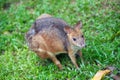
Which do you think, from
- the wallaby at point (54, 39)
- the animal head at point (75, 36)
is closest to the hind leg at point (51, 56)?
the wallaby at point (54, 39)

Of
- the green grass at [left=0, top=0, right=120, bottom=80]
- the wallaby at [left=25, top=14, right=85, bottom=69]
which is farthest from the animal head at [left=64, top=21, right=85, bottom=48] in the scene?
the green grass at [left=0, top=0, right=120, bottom=80]

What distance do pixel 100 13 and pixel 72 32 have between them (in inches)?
75.7

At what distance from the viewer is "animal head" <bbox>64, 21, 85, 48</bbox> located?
5.16 m

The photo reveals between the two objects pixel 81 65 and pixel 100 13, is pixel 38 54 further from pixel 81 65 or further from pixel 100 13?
pixel 100 13

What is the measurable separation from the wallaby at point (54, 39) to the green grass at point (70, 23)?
0.25 meters

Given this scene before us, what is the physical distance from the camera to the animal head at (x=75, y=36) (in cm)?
516

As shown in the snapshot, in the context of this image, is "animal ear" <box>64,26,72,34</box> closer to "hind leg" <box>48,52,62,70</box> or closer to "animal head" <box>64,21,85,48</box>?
"animal head" <box>64,21,85,48</box>

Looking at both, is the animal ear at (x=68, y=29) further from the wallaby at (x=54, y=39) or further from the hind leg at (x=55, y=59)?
the hind leg at (x=55, y=59)

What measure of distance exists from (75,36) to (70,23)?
1.84 meters

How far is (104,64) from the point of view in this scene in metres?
5.41

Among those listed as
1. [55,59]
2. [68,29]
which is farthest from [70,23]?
[68,29]

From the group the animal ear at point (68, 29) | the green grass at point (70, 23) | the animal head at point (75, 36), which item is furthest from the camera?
the green grass at point (70, 23)

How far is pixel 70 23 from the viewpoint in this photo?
705 centimetres

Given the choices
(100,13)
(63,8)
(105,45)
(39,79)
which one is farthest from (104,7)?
(39,79)
